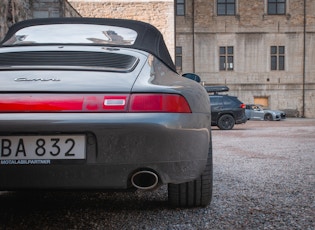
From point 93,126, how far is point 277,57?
100 ft

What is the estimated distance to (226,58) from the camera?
3042cm

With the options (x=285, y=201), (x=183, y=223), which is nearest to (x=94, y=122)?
(x=183, y=223)

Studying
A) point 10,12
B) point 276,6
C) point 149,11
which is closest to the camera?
point 10,12

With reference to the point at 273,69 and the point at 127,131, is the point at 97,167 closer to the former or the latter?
the point at 127,131

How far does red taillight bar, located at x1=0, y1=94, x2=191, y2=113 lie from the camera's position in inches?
77.4

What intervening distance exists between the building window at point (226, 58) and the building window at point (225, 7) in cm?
275

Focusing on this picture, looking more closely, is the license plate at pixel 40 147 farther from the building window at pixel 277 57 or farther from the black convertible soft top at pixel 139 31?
the building window at pixel 277 57

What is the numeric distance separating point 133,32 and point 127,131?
1.24 meters

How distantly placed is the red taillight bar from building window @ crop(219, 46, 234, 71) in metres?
29.0

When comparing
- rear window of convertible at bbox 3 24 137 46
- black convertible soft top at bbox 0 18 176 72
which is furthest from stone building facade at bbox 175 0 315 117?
rear window of convertible at bbox 3 24 137 46

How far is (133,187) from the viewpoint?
2121 mm

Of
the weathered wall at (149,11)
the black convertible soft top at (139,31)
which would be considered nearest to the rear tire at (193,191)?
the black convertible soft top at (139,31)

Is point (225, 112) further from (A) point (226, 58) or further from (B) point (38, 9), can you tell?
(A) point (226, 58)

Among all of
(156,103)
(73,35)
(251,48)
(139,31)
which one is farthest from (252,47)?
(156,103)
